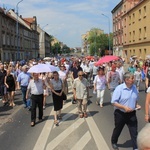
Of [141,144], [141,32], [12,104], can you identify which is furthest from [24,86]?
[141,32]

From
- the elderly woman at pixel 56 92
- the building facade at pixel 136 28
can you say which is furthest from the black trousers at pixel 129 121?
the building facade at pixel 136 28

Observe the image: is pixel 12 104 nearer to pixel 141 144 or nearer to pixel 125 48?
pixel 141 144

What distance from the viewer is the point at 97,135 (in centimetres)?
675

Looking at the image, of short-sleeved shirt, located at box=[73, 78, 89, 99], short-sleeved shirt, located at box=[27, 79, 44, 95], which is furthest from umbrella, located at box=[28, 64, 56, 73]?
short-sleeved shirt, located at box=[73, 78, 89, 99]

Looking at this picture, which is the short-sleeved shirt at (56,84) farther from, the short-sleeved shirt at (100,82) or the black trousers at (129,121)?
the black trousers at (129,121)

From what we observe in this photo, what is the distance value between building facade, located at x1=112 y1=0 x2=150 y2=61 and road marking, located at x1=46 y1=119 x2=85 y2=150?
34.8 meters

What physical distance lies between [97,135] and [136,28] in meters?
42.6

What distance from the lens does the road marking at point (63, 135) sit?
6.11m

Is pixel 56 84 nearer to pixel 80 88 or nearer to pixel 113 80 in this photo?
pixel 80 88

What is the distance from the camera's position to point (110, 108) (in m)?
10.4

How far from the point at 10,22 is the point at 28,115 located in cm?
5077

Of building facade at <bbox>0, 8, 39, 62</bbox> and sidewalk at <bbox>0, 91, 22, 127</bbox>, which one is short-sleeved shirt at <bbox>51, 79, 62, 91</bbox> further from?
building facade at <bbox>0, 8, 39, 62</bbox>

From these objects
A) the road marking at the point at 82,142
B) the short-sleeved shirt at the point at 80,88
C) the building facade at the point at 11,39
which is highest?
the building facade at the point at 11,39

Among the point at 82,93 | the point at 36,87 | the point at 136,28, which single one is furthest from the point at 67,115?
the point at 136,28
